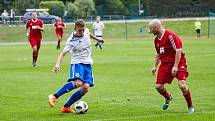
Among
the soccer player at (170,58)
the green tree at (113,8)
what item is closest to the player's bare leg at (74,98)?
the soccer player at (170,58)

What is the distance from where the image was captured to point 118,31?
A: 66.1 metres

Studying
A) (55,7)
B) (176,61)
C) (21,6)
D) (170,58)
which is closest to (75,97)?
(170,58)

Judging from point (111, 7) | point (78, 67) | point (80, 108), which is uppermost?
point (111, 7)

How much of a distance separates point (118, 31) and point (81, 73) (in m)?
53.7

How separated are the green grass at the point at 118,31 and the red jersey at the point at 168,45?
166 ft

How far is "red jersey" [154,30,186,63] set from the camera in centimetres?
1214

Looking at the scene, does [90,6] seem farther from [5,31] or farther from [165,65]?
[165,65]

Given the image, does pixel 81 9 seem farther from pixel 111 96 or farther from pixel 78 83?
pixel 78 83

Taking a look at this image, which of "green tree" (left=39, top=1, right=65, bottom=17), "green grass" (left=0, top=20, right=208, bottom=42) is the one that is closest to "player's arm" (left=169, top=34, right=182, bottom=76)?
"green grass" (left=0, top=20, right=208, bottom=42)

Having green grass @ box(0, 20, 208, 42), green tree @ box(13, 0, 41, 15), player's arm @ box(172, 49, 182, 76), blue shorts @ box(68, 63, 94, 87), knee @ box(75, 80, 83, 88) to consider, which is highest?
green tree @ box(13, 0, 41, 15)

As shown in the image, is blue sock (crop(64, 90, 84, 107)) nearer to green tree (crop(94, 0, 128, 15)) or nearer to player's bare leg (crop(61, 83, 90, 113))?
player's bare leg (crop(61, 83, 90, 113))

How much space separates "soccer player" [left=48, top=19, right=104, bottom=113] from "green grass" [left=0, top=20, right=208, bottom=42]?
164 feet

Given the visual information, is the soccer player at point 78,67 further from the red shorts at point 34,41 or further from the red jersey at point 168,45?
the red shorts at point 34,41

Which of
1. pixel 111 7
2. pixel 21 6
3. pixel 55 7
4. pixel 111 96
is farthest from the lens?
pixel 111 7
